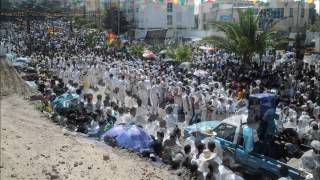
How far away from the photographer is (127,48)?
116ft

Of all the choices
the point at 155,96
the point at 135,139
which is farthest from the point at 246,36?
the point at 135,139

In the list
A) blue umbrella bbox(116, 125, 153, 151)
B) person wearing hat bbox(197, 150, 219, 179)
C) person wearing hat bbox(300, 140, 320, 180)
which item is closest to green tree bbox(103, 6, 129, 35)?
blue umbrella bbox(116, 125, 153, 151)

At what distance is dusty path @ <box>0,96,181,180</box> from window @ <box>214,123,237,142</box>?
1287 mm

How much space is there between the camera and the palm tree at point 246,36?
20156 millimetres

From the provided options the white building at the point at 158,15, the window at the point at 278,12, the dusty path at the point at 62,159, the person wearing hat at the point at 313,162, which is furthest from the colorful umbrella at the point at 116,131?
the white building at the point at 158,15

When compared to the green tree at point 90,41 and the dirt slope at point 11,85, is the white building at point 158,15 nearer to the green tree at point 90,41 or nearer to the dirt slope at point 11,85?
the green tree at point 90,41

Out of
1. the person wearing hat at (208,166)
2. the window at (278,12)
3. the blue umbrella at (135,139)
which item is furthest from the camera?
the window at (278,12)

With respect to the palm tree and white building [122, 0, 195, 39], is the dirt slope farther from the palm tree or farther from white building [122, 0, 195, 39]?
white building [122, 0, 195, 39]

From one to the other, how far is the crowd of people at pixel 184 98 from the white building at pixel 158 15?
102 feet

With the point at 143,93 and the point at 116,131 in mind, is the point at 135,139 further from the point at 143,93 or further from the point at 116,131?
the point at 143,93

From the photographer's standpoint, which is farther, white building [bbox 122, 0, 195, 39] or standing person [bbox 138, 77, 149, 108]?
white building [bbox 122, 0, 195, 39]

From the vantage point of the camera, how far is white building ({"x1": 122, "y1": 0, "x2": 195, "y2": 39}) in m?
57.8

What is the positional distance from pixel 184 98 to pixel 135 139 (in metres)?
4.10

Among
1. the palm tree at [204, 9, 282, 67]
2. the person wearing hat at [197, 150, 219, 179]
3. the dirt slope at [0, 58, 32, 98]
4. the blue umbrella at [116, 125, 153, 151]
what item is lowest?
the dirt slope at [0, 58, 32, 98]
